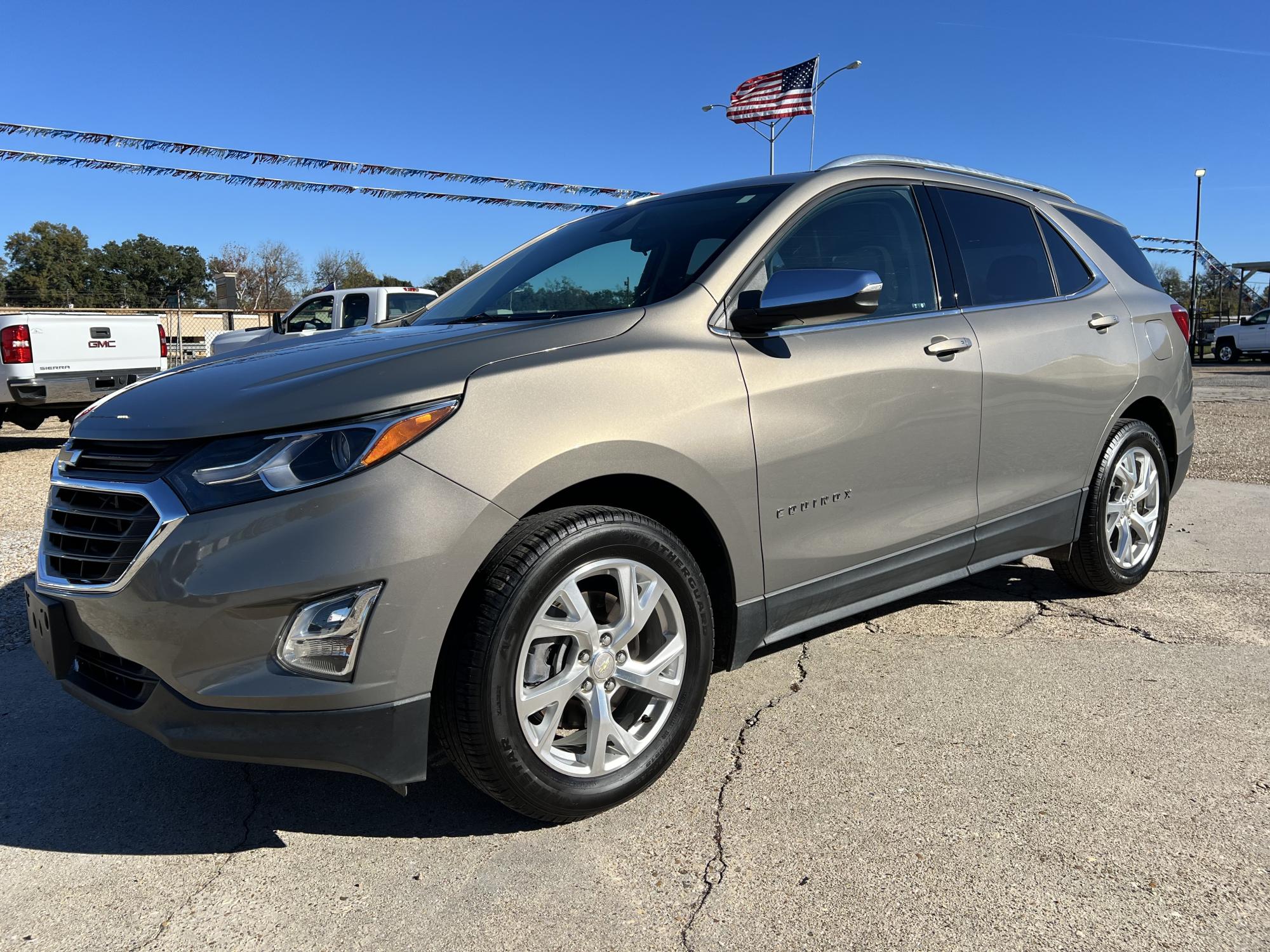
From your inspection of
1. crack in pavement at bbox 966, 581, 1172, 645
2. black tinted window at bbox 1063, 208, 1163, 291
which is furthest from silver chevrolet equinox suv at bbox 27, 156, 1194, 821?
black tinted window at bbox 1063, 208, 1163, 291

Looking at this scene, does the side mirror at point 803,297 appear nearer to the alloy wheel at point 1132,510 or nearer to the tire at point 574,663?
the tire at point 574,663

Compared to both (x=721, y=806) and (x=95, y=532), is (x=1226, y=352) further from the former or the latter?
(x=95, y=532)

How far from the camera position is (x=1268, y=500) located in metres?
6.65

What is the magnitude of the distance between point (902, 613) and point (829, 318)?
174 centimetres

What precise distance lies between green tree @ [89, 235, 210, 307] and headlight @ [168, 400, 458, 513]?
2795 inches

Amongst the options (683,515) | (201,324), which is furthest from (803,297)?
(201,324)

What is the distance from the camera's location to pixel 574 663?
242 cm

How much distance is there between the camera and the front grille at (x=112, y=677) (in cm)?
220

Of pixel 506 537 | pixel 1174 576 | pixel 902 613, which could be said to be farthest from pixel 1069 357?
pixel 506 537

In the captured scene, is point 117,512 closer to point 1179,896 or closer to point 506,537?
point 506,537

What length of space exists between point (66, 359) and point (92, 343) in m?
0.38

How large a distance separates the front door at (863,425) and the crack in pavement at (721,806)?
0.39 meters

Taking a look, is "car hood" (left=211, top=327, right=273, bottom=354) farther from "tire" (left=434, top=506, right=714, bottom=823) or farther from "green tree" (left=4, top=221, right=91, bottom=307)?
"green tree" (left=4, top=221, right=91, bottom=307)

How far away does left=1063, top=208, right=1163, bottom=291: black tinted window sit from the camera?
4.38 metres
